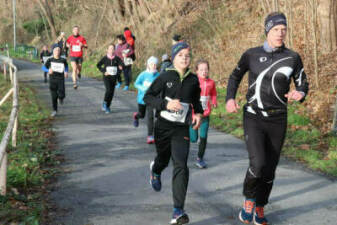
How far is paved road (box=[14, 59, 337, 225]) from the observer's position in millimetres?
5164

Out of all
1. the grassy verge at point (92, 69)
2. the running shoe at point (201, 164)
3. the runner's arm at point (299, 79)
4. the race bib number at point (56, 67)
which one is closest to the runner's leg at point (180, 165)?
the runner's arm at point (299, 79)

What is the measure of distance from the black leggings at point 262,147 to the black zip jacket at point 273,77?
4.8 inches

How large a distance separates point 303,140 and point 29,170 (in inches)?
214

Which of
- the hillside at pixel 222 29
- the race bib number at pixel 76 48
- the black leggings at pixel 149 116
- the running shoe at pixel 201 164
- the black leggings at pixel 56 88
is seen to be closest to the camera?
the running shoe at pixel 201 164

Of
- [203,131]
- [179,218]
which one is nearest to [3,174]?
[179,218]

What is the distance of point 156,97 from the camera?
5211 millimetres

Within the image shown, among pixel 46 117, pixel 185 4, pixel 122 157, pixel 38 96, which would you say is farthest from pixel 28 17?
pixel 122 157

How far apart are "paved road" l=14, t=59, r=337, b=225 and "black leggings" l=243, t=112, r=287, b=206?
0.51 m

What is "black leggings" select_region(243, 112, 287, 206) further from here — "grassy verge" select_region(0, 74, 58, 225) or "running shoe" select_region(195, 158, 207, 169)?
"running shoe" select_region(195, 158, 207, 169)

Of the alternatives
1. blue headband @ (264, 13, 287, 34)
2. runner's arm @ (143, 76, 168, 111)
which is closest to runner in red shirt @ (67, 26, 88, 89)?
runner's arm @ (143, 76, 168, 111)

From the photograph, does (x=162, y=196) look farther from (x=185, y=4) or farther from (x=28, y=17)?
(x=28, y=17)

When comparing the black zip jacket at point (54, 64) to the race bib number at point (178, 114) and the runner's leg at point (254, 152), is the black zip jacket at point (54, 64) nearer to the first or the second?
the race bib number at point (178, 114)

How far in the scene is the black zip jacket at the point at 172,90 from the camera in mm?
5098

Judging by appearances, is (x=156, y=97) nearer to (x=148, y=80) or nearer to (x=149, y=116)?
(x=148, y=80)
